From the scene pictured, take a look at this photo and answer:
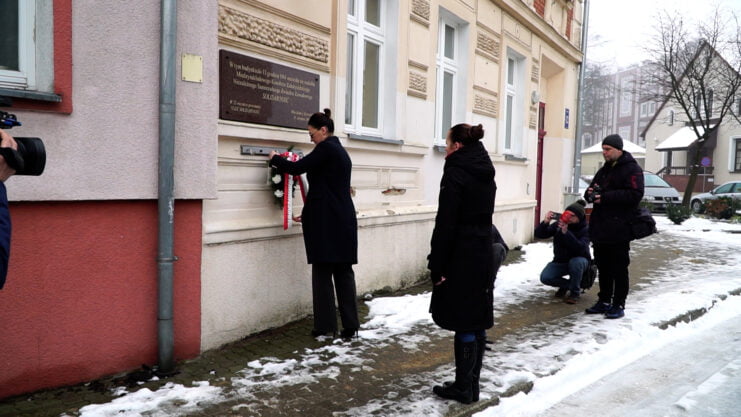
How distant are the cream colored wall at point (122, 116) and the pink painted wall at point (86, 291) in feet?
0.51

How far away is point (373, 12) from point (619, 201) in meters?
3.66

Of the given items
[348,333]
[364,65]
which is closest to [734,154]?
[364,65]

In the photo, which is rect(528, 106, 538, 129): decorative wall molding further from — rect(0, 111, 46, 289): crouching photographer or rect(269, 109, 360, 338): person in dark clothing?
rect(0, 111, 46, 289): crouching photographer

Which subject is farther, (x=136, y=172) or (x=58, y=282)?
(x=136, y=172)

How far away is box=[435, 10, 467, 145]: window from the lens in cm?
873

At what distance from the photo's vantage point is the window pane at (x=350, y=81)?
22.0ft

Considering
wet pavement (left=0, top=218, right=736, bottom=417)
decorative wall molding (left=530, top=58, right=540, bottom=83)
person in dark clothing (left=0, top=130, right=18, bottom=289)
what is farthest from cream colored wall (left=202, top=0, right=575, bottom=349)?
person in dark clothing (left=0, top=130, right=18, bottom=289)

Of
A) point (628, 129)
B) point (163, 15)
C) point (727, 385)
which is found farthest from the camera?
point (628, 129)

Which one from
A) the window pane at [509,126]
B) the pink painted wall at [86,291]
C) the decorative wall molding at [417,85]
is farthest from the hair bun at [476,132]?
the window pane at [509,126]

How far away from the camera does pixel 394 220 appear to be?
23.2ft

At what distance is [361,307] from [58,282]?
3.20 meters

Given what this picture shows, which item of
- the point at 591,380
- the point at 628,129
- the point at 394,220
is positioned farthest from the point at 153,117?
the point at 628,129

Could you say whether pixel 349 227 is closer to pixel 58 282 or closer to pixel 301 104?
pixel 301 104

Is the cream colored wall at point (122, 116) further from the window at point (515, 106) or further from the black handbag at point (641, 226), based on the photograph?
the window at point (515, 106)
